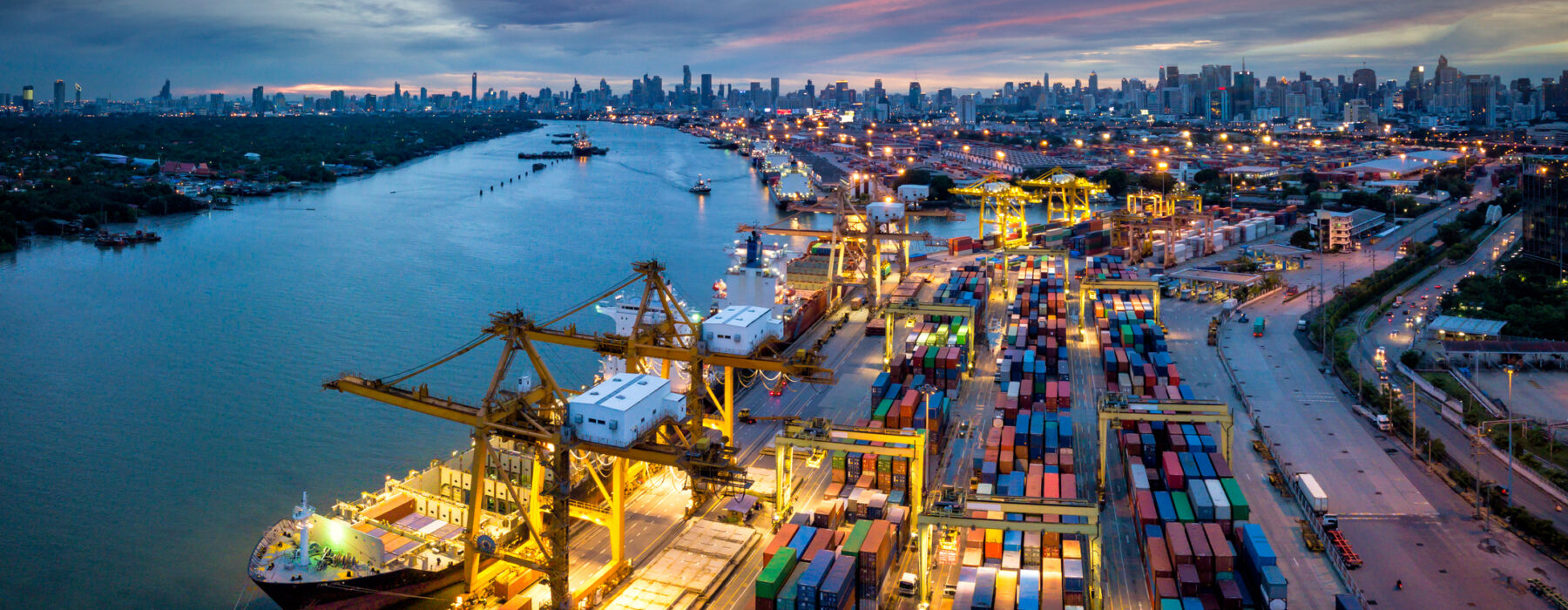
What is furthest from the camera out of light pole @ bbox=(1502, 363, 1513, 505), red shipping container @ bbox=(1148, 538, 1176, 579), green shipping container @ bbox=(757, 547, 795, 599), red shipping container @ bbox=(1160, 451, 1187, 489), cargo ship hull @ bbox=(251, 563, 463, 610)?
light pole @ bbox=(1502, 363, 1513, 505)

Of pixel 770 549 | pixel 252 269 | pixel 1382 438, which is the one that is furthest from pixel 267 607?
pixel 252 269

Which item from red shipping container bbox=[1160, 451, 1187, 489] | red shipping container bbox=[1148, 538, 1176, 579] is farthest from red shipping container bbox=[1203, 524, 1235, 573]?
red shipping container bbox=[1160, 451, 1187, 489]

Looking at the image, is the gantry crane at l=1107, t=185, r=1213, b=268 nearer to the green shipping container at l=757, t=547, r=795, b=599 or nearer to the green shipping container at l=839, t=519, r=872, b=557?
the green shipping container at l=839, t=519, r=872, b=557

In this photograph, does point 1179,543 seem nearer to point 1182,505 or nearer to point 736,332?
point 1182,505

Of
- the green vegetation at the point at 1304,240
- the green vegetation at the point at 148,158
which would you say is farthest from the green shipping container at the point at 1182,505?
the green vegetation at the point at 148,158

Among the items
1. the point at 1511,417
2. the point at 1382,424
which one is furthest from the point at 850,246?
the point at 1511,417
